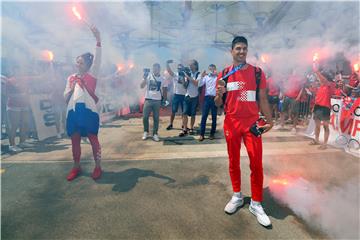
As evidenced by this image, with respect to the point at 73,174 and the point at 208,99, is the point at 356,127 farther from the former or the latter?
the point at 73,174

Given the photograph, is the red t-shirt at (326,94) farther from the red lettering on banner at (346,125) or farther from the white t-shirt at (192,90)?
the white t-shirt at (192,90)

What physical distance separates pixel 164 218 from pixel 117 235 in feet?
1.79

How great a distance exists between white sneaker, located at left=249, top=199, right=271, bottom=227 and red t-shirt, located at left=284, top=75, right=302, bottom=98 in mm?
5466

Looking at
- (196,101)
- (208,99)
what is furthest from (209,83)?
(196,101)

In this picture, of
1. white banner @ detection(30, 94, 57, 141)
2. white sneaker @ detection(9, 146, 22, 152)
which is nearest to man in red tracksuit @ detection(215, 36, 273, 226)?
white sneaker @ detection(9, 146, 22, 152)

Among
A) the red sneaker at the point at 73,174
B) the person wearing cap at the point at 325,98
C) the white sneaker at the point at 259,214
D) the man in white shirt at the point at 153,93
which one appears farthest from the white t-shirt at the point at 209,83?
the white sneaker at the point at 259,214

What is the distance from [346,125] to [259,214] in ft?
14.4

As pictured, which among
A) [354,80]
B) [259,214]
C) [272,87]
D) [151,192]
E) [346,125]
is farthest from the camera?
[272,87]

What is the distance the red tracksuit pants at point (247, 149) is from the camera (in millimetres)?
2797

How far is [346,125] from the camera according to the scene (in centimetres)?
582

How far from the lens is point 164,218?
2.80 m

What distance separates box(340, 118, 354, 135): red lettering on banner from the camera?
571cm

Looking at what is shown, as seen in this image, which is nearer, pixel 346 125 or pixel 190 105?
pixel 346 125

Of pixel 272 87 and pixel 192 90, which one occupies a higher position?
pixel 272 87
